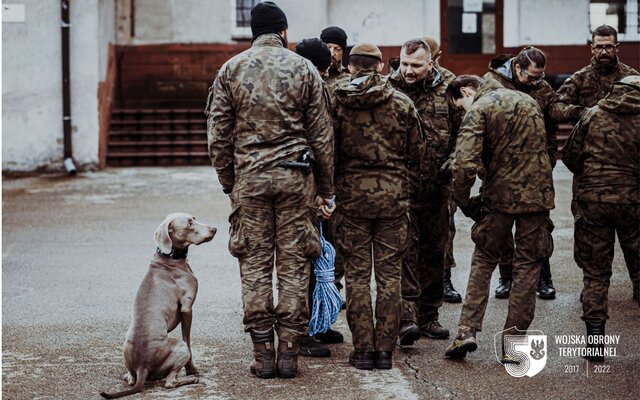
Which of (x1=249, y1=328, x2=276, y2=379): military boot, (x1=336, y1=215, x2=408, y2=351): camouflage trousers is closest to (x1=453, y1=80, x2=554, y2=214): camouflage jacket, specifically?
(x1=336, y1=215, x2=408, y2=351): camouflage trousers

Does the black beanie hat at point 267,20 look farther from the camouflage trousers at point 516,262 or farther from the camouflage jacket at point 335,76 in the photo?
the camouflage trousers at point 516,262

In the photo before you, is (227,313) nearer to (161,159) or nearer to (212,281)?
(212,281)

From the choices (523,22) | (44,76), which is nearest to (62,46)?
(44,76)

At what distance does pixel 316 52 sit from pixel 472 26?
560 inches

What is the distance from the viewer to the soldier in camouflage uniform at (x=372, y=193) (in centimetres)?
621

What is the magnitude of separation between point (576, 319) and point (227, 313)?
8.57 feet

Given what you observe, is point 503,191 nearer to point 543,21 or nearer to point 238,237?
point 238,237

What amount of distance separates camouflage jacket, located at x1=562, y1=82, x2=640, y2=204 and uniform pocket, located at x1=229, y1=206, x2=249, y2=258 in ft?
7.28

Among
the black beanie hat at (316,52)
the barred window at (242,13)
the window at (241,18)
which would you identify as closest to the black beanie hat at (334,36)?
the black beanie hat at (316,52)

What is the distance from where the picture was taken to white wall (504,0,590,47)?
20469mm

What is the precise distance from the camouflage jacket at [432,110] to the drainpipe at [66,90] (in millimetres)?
11343

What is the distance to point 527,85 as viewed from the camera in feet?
23.5

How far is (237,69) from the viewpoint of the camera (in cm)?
597

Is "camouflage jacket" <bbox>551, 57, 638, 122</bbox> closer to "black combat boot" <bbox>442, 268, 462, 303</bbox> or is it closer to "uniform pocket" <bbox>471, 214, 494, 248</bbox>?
"black combat boot" <bbox>442, 268, 462, 303</bbox>
